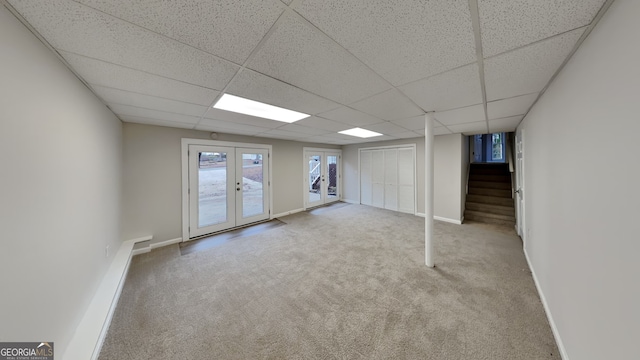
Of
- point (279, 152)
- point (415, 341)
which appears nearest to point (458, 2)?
point (415, 341)

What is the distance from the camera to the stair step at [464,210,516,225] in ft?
14.4

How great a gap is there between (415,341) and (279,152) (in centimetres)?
458

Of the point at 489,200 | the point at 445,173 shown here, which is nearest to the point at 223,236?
the point at 445,173

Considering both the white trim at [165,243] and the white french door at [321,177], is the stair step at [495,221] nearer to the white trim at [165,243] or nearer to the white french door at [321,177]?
the white french door at [321,177]

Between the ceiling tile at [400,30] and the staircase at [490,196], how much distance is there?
189 inches

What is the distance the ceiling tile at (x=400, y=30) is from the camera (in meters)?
0.90

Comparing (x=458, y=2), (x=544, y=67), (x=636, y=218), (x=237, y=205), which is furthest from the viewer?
(x=237, y=205)

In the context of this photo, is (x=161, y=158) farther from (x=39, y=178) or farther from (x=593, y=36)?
(x=593, y=36)

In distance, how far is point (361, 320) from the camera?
1.76m

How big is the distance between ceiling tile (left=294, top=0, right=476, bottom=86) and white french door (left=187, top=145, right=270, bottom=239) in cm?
368

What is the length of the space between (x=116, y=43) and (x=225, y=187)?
326cm

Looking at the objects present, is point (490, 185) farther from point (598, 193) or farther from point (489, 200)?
point (598, 193)

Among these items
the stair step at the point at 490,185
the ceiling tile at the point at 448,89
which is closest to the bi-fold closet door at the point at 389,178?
the stair step at the point at 490,185

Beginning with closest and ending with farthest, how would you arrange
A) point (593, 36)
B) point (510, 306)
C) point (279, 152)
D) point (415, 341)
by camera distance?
point (593, 36) → point (415, 341) → point (510, 306) → point (279, 152)
